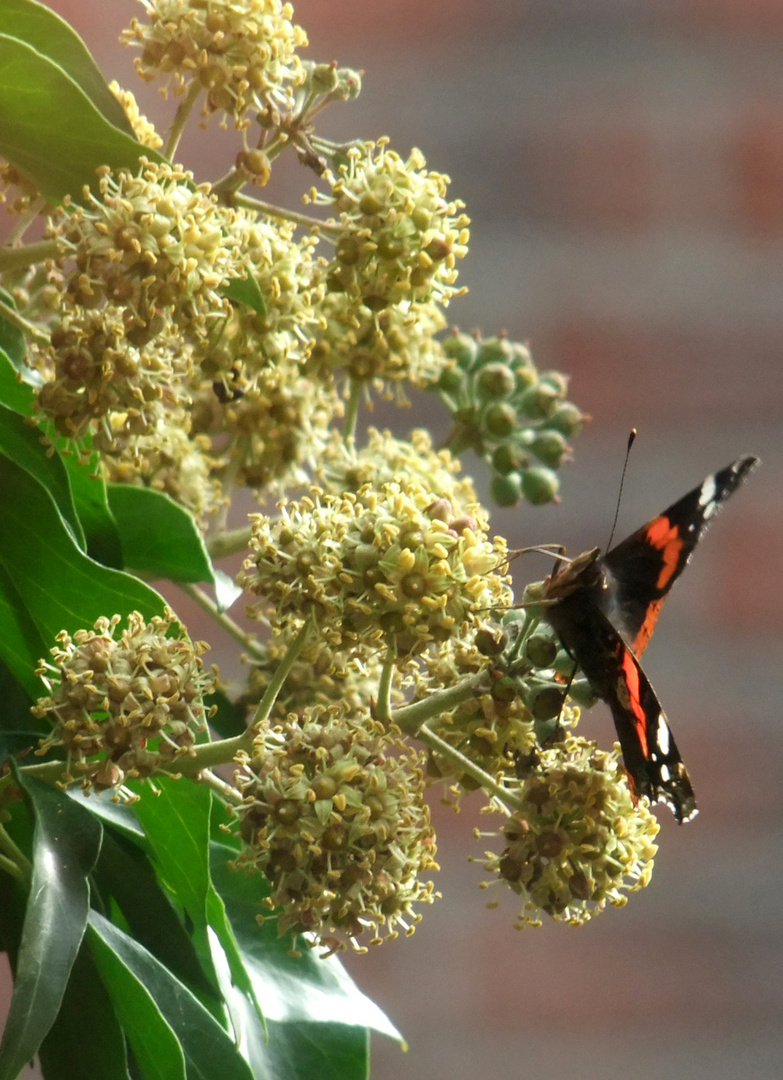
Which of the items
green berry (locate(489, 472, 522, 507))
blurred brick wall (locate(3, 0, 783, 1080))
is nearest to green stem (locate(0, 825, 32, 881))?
green berry (locate(489, 472, 522, 507))

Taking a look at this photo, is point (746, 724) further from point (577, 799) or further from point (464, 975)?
point (577, 799)

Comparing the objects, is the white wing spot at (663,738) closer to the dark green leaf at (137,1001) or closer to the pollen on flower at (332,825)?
the pollen on flower at (332,825)

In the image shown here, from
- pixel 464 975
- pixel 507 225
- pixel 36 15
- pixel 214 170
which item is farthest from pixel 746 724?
pixel 36 15

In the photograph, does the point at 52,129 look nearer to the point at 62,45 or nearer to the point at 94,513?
the point at 62,45

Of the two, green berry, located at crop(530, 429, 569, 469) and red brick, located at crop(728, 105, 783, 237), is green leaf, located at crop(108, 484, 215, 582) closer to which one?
green berry, located at crop(530, 429, 569, 469)

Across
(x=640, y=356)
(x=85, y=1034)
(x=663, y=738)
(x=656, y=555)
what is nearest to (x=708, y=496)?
(x=656, y=555)

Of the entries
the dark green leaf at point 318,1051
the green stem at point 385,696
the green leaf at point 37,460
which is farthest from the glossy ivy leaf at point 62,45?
the dark green leaf at point 318,1051
